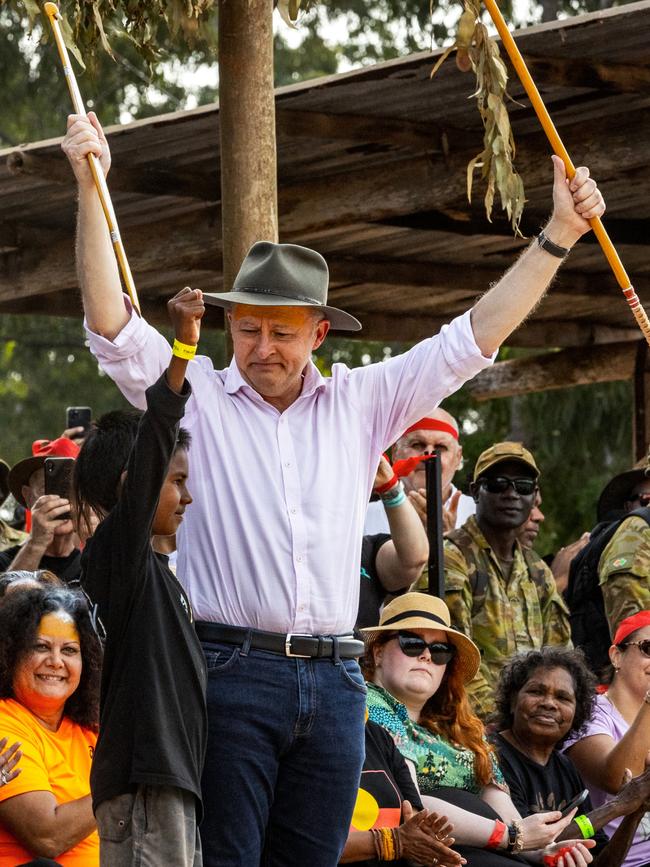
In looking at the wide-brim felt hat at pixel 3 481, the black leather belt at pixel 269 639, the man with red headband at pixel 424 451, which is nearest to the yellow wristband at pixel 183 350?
the black leather belt at pixel 269 639

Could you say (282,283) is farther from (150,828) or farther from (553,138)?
(150,828)

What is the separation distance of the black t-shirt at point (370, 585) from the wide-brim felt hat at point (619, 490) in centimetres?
220

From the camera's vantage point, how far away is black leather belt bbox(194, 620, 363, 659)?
3627 mm

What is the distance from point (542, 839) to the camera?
5.53 meters

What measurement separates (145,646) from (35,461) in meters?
3.46

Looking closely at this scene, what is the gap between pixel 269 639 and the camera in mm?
3627

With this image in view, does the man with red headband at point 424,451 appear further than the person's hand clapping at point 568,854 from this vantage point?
Yes

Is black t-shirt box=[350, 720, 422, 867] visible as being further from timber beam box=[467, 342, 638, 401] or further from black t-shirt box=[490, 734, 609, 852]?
timber beam box=[467, 342, 638, 401]

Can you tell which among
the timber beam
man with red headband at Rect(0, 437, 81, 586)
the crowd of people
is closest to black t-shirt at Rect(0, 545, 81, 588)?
man with red headband at Rect(0, 437, 81, 586)

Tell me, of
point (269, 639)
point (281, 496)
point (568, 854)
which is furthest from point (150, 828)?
point (568, 854)

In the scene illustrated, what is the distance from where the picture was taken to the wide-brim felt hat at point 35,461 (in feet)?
21.8

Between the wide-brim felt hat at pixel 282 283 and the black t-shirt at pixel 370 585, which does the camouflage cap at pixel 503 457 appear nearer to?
the black t-shirt at pixel 370 585

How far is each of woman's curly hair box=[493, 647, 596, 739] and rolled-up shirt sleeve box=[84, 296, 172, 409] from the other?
2621 millimetres

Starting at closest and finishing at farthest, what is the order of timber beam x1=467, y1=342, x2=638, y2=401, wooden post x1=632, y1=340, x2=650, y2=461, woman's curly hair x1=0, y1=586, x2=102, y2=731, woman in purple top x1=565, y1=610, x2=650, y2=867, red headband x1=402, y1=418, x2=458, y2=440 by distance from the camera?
woman's curly hair x1=0, y1=586, x2=102, y2=731 → woman in purple top x1=565, y1=610, x2=650, y2=867 → red headband x1=402, y1=418, x2=458, y2=440 → wooden post x1=632, y1=340, x2=650, y2=461 → timber beam x1=467, y1=342, x2=638, y2=401
